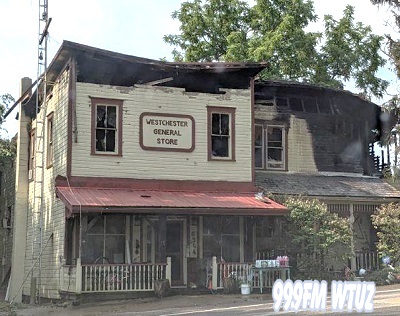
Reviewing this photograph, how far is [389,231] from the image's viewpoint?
22.3 metres

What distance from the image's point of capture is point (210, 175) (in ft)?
70.9

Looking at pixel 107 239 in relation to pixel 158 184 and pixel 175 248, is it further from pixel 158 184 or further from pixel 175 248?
pixel 158 184

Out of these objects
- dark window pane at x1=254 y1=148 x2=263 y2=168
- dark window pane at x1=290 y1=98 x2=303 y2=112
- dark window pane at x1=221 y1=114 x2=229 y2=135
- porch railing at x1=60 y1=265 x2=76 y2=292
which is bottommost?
porch railing at x1=60 y1=265 x2=76 y2=292

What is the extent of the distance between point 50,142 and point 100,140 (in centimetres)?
259

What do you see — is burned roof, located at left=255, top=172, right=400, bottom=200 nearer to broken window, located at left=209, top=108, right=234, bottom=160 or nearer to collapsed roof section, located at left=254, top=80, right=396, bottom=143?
broken window, located at left=209, top=108, right=234, bottom=160

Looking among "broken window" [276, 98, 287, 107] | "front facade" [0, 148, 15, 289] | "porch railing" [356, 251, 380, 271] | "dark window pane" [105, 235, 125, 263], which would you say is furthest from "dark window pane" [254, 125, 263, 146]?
"front facade" [0, 148, 15, 289]

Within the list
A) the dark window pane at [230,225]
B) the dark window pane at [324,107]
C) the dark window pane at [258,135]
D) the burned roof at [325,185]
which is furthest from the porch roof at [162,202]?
the dark window pane at [324,107]

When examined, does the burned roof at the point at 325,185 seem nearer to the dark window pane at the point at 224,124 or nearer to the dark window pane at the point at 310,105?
the dark window pane at the point at 224,124

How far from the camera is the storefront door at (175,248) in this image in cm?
2108

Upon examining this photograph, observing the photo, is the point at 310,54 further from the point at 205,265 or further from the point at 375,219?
the point at 205,265

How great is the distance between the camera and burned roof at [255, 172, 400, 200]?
22.8m

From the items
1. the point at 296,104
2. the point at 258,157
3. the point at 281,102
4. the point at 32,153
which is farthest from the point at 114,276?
the point at 296,104

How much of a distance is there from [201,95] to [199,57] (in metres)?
15.4

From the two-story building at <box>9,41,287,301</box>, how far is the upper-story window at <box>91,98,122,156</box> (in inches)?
1.3
